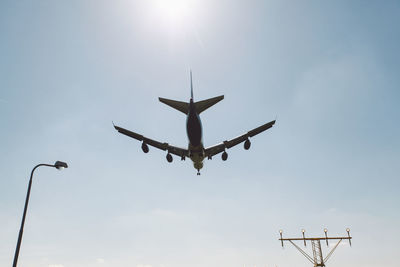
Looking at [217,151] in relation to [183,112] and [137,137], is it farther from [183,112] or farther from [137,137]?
[137,137]

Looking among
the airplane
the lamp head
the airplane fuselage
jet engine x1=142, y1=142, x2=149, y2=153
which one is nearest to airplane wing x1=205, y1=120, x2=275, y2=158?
the airplane

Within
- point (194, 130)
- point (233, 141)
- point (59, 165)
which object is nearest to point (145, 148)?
point (194, 130)

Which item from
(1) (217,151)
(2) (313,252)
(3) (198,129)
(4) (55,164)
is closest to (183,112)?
(3) (198,129)

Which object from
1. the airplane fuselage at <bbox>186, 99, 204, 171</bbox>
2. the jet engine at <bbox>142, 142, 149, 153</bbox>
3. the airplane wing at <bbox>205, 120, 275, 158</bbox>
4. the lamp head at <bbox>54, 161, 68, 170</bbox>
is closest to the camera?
the lamp head at <bbox>54, 161, 68, 170</bbox>

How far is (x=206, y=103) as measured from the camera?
2630 centimetres

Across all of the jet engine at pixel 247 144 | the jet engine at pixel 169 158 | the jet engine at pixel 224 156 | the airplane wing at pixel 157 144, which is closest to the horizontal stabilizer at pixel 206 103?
the airplane wing at pixel 157 144

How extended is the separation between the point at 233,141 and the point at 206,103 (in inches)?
218

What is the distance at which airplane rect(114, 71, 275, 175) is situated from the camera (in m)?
24.2

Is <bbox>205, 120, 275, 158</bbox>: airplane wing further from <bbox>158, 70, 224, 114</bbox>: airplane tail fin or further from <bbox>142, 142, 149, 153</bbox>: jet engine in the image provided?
<bbox>142, 142, 149, 153</bbox>: jet engine

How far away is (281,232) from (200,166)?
12768mm

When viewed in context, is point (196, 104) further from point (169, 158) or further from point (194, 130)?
point (169, 158)

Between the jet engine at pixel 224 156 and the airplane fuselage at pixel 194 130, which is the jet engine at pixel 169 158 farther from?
the jet engine at pixel 224 156

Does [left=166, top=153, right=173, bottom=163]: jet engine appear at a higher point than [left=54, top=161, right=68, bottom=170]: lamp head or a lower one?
higher

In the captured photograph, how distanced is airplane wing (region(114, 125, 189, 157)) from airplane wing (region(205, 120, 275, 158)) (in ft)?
9.35
